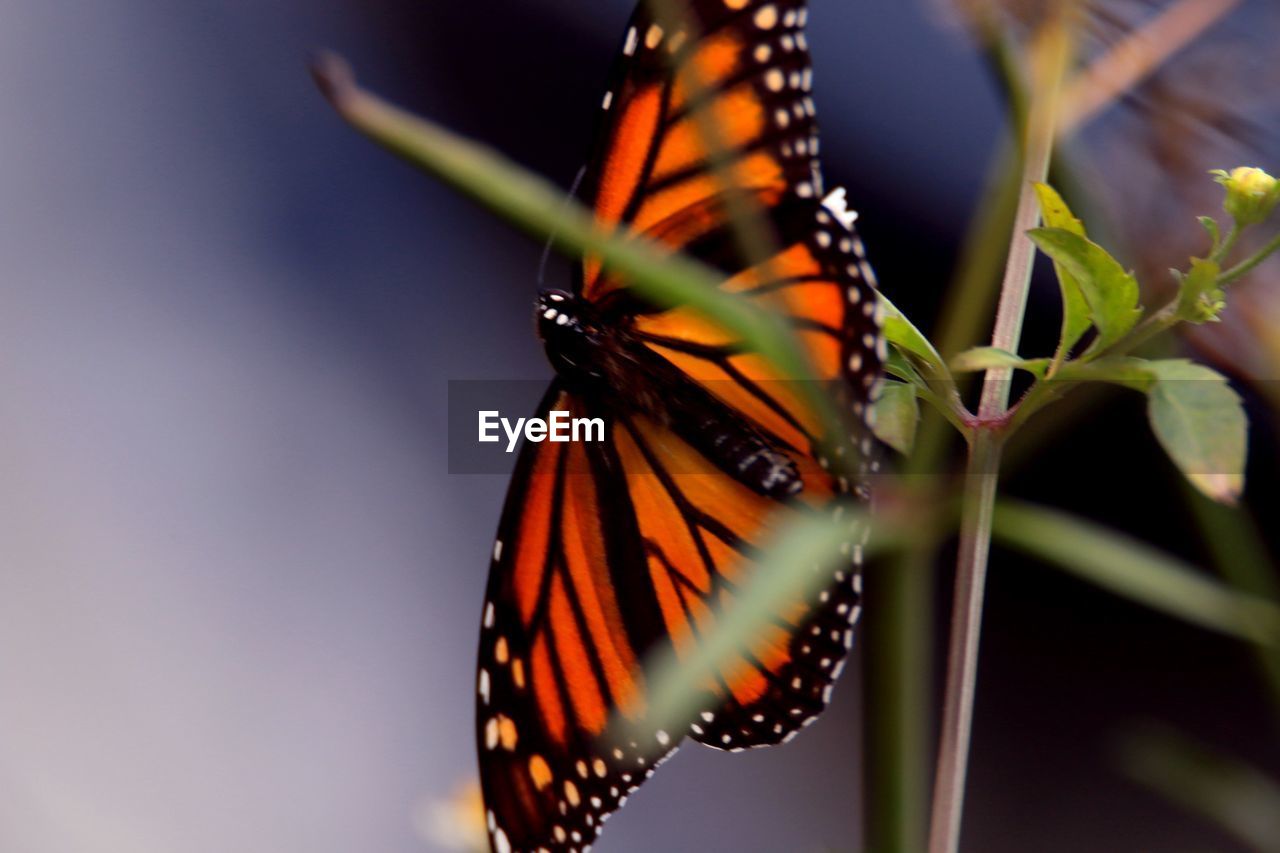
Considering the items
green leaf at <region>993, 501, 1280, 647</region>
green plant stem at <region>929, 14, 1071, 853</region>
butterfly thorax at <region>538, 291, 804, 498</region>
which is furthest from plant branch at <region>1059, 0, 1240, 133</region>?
butterfly thorax at <region>538, 291, 804, 498</region>

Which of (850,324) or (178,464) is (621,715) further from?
(178,464)

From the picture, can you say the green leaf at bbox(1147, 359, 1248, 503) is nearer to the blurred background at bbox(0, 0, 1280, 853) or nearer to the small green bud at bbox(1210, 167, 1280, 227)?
the small green bud at bbox(1210, 167, 1280, 227)

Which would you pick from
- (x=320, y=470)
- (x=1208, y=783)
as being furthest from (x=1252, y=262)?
(x=320, y=470)

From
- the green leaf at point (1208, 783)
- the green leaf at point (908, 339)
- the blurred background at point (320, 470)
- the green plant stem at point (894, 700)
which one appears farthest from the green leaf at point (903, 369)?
the blurred background at point (320, 470)

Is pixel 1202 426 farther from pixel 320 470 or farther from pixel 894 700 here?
pixel 320 470

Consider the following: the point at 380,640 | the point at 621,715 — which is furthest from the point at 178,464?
the point at 621,715
